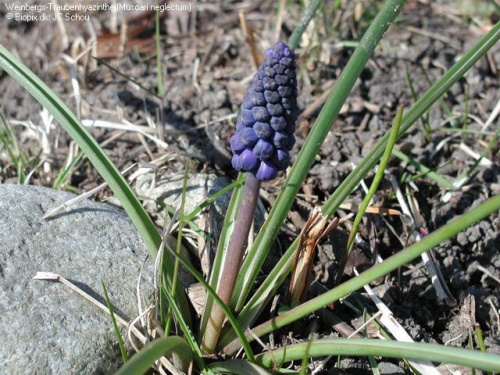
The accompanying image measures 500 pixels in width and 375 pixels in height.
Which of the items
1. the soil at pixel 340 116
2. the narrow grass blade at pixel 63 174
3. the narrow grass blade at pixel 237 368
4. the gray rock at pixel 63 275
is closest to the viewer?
the gray rock at pixel 63 275

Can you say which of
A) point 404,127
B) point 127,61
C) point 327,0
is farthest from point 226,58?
point 404,127

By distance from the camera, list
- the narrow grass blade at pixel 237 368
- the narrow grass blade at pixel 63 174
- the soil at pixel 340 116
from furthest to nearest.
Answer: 1. the narrow grass blade at pixel 63 174
2. the soil at pixel 340 116
3. the narrow grass blade at pixel 237 368

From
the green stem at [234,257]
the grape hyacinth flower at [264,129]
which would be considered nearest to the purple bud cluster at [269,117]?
the grape hyacinth flower at [264,129]

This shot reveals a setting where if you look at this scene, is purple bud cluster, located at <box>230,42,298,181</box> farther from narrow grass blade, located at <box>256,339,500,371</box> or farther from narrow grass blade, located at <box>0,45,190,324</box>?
narrow grass blade, located at <box>256,339,500,371</box>

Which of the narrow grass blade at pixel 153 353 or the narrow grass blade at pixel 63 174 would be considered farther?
the narrow grass blade at pixel 63 174

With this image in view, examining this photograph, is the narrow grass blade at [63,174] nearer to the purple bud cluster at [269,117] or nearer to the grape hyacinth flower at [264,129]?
the grape hyacinth flower at [264,129]

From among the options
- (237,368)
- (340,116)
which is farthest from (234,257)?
(340,116)

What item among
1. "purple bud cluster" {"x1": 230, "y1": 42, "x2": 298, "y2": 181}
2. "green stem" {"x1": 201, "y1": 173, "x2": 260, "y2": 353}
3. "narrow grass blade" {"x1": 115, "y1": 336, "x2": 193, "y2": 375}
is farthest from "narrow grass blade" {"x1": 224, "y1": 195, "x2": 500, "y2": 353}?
"purple bud cluster" {"x1": 230, "y1": 42, "x2": 298, "y2": 181}
